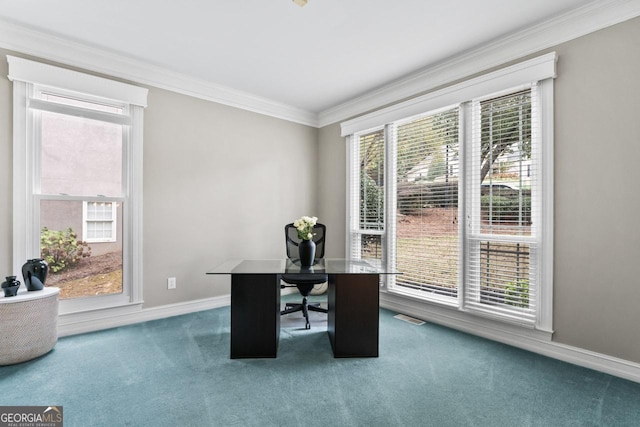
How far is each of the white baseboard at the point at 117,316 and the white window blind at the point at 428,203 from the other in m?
2.48

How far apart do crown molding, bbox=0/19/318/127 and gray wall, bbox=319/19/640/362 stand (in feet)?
10.6

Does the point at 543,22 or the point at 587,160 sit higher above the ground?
the point at 543,22

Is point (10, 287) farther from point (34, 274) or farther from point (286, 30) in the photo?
point (286, 30)

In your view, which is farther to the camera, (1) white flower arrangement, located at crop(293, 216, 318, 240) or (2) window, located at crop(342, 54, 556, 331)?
(1) white flower arrangement, located at crop(293, 216, 318, 240)

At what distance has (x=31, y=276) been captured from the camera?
7.98ft

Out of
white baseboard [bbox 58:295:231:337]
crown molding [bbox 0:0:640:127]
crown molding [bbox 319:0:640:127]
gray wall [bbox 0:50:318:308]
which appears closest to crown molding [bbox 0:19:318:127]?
crown molding [bbox 0:0:640:127]

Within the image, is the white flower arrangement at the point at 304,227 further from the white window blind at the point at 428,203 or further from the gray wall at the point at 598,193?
the gray wall at the point at 598,193

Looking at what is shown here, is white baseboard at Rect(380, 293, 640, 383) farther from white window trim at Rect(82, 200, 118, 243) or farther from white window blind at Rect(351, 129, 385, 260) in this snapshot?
white window trim at Rect(82, 200, 118, 243)

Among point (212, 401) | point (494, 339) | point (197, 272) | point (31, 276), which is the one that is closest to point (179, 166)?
point (197, 272)

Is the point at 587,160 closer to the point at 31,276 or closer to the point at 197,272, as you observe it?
the point at 197,272

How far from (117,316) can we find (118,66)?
2.49 metres

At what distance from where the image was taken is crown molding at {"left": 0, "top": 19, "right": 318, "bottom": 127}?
8.46 feet

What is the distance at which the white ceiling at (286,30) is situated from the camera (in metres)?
2.26

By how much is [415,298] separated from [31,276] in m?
3.52
